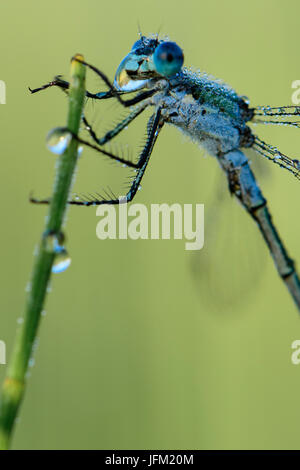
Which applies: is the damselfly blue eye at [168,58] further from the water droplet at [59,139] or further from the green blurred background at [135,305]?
the water droplet at [59,139]

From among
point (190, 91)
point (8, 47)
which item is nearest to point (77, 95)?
point (190, 91)

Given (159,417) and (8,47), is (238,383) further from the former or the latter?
(8,47)

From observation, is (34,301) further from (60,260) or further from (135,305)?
(135,305)

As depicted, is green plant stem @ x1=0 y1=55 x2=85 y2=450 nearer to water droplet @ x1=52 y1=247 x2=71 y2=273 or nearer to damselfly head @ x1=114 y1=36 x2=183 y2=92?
water droplet @ x1=52 y1=247 x2=71 y2=273

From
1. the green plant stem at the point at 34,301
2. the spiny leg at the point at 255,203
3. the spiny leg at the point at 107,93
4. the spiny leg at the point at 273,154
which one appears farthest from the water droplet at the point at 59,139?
the spiny leg at the point at 273,154

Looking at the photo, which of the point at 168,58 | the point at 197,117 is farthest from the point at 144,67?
the point at 197,117
